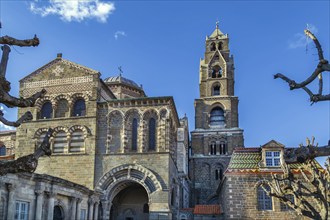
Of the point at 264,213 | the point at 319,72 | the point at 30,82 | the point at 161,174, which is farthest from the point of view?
the point at 30,82

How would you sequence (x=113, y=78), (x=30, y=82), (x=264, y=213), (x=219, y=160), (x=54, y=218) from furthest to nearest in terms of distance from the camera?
(x=219, y=160) → (x=113, y=78) → (x=30, y=82) → (x=264, y=213) → (x=54, y=218)

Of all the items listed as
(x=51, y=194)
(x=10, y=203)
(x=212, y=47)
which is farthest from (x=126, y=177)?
(x=212, y=47)

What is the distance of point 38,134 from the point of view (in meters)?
32.2

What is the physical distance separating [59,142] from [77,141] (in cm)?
152

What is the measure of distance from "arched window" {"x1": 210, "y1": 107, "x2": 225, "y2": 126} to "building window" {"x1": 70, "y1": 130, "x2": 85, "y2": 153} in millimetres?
25253

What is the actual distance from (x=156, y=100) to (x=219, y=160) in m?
22.0

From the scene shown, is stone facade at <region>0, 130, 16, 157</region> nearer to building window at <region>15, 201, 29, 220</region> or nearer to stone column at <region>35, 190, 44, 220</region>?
stone column at <region>35, 190, 44, 220</region>

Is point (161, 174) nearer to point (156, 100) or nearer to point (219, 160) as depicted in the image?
point (156, 100)

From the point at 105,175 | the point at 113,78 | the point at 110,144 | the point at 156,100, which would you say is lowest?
the point at 105,175

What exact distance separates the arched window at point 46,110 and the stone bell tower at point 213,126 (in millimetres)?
23617

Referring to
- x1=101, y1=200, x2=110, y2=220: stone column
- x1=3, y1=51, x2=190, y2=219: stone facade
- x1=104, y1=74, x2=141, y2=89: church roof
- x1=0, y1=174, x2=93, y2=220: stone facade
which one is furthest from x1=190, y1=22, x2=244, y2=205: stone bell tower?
x1=0, y1=174, x2=93, y2=220: stone facade

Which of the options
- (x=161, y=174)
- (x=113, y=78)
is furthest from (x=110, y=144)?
(x=113, y=78)

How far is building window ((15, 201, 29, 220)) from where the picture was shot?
19938mm

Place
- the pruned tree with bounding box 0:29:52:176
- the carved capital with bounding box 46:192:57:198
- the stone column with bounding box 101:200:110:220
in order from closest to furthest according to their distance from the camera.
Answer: the pruned tree with bounding box 0:29:52:176 < the carved capital with bounding box 46:192:57:198 < the stone column with bounding box 101:200:110:220
